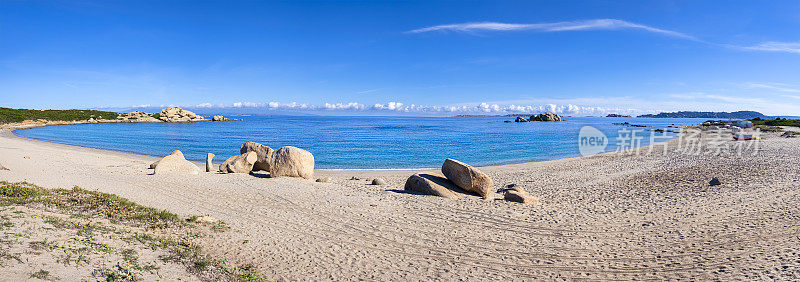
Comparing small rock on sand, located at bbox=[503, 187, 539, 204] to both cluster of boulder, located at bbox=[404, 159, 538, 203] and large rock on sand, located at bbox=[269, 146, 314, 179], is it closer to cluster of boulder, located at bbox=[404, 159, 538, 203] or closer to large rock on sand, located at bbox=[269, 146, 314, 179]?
cluster of boulder, located at bbox=[404, 159, 538, 203]

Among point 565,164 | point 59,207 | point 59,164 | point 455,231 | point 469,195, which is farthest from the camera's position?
point 565,164

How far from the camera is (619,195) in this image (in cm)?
1775

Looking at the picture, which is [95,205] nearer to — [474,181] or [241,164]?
[241,164]

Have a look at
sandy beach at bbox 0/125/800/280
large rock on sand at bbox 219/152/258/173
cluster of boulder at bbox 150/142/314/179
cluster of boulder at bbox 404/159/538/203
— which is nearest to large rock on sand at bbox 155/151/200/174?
cluster of boulder at bbox 150/142/314/179

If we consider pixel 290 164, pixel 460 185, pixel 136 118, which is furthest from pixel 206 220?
pixel 136 118

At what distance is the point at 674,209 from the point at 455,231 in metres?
9.44

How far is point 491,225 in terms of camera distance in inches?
492

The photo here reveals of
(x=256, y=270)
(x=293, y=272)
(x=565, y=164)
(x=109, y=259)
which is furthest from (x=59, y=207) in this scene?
(x=565, y=164)

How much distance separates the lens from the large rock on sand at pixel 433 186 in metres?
16.6

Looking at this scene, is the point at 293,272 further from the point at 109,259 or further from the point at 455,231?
the point at 455,231

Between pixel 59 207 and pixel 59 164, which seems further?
pixel 59 164

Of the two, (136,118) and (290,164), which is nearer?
(290,164)

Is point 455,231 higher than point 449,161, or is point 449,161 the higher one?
point 449,161

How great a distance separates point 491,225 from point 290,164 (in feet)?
39.5
